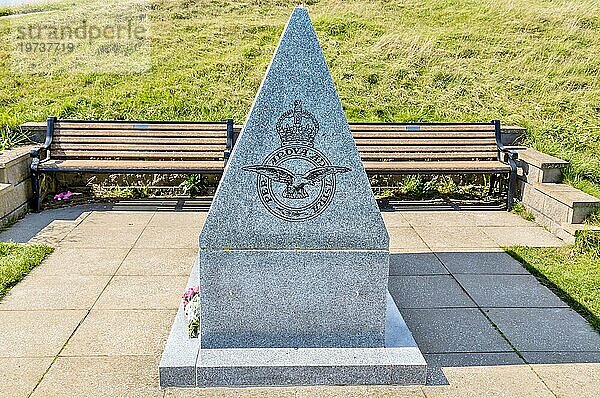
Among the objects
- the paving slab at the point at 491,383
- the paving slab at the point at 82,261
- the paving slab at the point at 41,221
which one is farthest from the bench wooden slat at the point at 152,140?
the paving slab at the point at 491,383

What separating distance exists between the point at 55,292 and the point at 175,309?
3.26 ft

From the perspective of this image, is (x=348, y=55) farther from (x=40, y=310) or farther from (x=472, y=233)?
(x=40, y=310)

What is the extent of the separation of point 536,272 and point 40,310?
3920mm

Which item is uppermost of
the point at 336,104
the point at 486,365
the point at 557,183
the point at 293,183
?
the point at 336,104

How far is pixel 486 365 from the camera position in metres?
3.89

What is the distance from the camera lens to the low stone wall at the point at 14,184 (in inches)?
266

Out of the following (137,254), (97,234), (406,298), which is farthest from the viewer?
(97,234)

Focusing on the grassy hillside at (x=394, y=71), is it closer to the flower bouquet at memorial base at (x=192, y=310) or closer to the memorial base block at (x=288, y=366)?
the memorial base block at (x=288, y=366)

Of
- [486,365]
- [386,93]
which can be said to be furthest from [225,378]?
[386,93]

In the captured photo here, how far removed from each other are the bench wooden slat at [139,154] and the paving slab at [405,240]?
8.22 ft

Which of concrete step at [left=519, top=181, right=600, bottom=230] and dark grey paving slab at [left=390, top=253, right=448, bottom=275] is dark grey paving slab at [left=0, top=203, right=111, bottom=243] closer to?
dark grey paving slab at [left=390, top=253, right=448, bottom=275]

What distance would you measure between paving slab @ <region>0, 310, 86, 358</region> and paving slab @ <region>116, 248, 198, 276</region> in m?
0.96

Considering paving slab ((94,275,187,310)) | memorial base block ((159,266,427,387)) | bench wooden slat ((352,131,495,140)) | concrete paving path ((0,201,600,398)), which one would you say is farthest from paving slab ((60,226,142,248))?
bench wooden slat ((352,131,495,140))

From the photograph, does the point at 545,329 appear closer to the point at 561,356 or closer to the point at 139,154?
the point at 561,356
